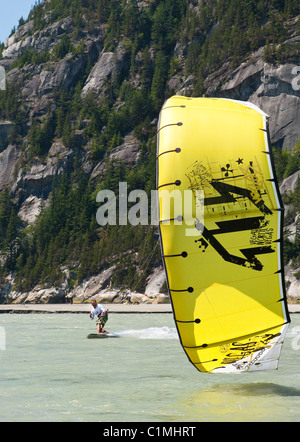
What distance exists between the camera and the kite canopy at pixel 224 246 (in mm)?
15367

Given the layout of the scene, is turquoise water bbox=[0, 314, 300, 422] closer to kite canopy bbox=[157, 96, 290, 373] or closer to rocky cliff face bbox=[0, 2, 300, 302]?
kite canopy bbox=[157, 96, 290, 373]

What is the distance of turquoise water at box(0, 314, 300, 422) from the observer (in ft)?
42.9

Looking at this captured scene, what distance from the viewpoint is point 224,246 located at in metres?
15.4

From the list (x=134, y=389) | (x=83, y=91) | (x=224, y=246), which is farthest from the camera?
(x=83, y=91)

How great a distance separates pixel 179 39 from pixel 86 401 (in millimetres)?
160414

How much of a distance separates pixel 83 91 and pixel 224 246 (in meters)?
158

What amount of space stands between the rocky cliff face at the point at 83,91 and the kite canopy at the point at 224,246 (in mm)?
84553

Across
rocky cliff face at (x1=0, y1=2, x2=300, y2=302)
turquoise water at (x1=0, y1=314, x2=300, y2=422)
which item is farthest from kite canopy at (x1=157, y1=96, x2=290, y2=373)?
rocky cliff face at (x1=0, y1=2, x2=300, y2=302)

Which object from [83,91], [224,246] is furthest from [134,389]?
[83,91]

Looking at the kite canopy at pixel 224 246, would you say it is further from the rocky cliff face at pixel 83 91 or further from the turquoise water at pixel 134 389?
the rocky cliff face at pixel 83 91

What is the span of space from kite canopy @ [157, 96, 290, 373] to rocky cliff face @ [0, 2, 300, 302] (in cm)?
8455

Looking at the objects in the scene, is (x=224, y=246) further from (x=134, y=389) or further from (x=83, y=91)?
(x=83, y=91)

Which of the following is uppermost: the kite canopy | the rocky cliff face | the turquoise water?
the rocky cliff face

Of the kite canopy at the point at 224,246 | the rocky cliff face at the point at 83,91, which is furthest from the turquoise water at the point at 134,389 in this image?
the rocky cliff face at the point at 83,91
